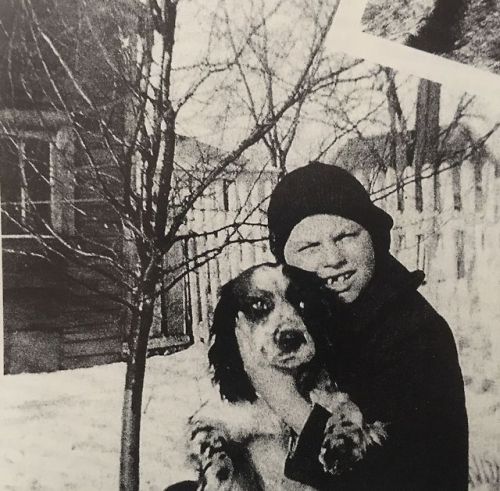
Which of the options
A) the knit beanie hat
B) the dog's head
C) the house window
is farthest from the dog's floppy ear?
the house window

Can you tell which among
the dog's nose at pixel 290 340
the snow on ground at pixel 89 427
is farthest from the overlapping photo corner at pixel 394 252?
the dog's nose at pixel 290 340

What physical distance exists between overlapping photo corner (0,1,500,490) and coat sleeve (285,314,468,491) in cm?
3

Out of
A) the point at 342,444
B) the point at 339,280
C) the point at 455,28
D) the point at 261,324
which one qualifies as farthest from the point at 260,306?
the point at 455,28

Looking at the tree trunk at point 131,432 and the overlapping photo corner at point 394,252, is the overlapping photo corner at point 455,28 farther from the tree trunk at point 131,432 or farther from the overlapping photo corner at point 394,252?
the tree trunk at point 131,432

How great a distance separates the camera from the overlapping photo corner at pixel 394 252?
96cm

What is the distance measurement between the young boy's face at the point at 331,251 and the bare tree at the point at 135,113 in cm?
9

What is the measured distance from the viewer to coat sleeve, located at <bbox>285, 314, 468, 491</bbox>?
0.95 meters

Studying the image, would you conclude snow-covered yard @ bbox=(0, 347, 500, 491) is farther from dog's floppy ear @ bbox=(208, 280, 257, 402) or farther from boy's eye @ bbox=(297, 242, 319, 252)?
boy's eye @ bbox=(297, 242, 319, 252)

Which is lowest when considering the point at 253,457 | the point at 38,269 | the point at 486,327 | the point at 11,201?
the point at 253,457

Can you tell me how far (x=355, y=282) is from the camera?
38.6 inches

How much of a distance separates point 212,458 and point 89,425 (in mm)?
188

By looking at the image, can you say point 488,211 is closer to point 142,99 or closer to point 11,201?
point 142,99

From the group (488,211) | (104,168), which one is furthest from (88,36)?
(488,211)

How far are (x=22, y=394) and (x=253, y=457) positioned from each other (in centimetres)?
36
